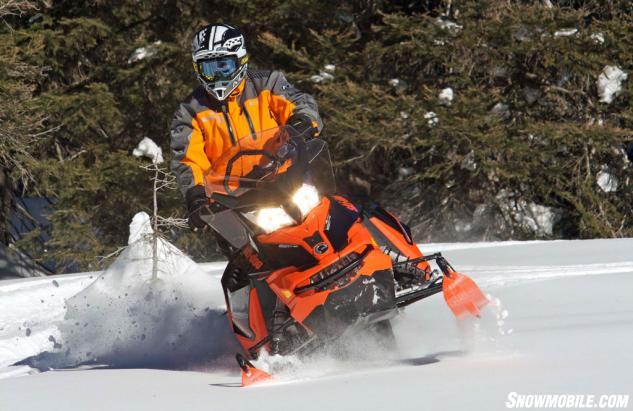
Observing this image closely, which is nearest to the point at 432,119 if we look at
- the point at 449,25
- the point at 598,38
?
the point at 449,25

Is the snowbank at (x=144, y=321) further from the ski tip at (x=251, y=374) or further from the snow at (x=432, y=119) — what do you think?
the snow at (x=432, y=119)

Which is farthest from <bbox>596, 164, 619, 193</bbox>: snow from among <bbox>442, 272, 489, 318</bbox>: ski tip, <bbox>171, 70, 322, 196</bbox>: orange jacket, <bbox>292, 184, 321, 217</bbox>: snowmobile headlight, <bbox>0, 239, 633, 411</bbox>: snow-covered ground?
<bbox>292, 184, 321, 217</bbox>: snowmobile headlight

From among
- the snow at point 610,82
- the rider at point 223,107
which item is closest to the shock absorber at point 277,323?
the rider at point 223,107

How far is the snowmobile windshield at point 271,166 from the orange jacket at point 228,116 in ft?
1.33

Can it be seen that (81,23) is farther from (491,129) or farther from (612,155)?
(612,155)

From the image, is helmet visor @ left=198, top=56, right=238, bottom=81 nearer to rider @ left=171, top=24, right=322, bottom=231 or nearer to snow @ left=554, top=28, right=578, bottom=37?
rider @ left=171, top=24, right=322, bottom=231

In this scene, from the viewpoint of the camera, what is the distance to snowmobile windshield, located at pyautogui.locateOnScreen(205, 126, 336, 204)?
475cm

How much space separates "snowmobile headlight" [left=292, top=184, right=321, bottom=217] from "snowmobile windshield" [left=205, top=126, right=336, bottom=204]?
0.03 m

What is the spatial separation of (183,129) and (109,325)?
2.29 metres

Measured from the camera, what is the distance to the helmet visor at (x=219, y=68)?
17.6 feet

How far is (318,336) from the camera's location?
4.52 metres

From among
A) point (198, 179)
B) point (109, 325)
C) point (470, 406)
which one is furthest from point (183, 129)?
point (470, 406)

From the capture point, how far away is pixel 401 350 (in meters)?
5.07

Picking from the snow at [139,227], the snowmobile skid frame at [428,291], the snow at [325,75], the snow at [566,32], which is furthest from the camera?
the snow at [325,75]
